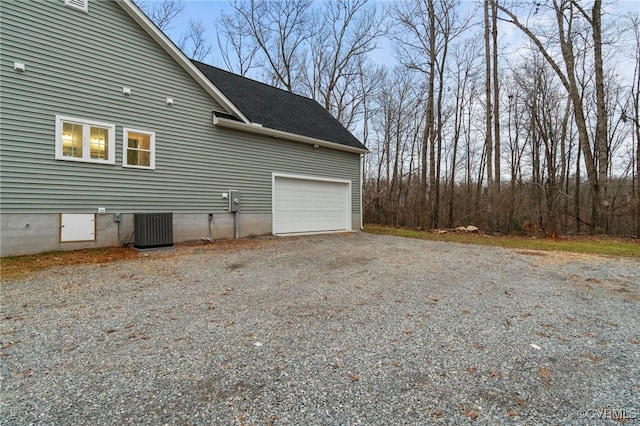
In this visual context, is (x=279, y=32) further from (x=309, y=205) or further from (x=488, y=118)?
(x=309, y=205)

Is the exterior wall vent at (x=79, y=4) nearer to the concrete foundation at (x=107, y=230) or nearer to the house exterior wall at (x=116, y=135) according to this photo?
the house exterior wall at (x=116, y=135)

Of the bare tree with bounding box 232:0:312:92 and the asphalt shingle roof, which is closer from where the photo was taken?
the asphalt shingle roof

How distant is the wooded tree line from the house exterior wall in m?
9.92

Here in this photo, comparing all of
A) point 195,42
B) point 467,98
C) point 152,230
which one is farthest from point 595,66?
point 195,42

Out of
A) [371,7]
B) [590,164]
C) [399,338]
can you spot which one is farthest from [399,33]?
[399,338]

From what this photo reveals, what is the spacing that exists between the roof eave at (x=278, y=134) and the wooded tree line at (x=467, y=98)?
5.03 meters

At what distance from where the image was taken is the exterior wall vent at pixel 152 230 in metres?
6.85

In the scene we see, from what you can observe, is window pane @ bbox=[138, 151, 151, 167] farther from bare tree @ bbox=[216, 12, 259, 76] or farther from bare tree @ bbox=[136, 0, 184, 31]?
bare tree @ bbox=[216, 12, 259, 76]

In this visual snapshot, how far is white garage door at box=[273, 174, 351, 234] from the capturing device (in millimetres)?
9992

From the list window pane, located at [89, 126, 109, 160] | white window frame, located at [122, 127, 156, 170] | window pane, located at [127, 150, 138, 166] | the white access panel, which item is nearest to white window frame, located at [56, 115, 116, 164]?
window pane, located at [89, 126, 109, 160]

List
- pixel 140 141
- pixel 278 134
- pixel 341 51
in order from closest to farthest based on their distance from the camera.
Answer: pixel 140 141 → pixel 278 134 → pixel 341 51

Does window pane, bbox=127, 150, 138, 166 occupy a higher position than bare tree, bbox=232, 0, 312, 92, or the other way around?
bare tree, bbox=232, 0, 312, 92

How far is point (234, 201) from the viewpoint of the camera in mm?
8859

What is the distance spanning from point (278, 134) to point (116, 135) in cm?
450
